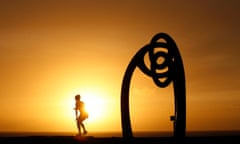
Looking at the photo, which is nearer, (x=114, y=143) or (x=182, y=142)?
(x=182, y=142)

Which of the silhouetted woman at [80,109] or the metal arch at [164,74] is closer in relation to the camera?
the metal arch at [164,74]

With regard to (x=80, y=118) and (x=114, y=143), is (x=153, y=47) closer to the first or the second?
(x=114, y=143)

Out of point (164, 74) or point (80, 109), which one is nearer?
point (164, 74)

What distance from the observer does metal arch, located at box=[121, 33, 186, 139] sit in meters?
23.2

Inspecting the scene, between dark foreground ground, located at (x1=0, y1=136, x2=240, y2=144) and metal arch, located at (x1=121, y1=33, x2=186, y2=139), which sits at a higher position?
metal arch, located at (x1=121, y1=33, x2=186, y2=139)

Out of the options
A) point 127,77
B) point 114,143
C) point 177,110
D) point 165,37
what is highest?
point 165,37

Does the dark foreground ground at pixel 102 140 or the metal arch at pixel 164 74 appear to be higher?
the metal arch at pixel 164 74

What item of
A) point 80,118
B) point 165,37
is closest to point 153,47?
point 165,37

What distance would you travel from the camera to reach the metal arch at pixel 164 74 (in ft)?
76.0

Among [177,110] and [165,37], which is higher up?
[165,37]

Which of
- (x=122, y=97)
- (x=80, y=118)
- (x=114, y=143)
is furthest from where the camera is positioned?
(x=80, y=118)

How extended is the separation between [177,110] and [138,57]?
10.1 feet

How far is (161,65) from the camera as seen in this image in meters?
24.3

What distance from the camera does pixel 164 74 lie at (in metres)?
24.1
